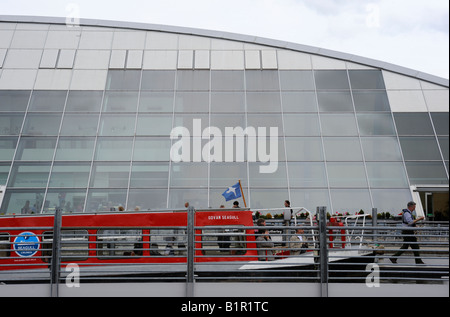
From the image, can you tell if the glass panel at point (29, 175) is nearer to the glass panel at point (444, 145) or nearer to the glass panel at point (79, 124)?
the glass panel at point (79, 124)

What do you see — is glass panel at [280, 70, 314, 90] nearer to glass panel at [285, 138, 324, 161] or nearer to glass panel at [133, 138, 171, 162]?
glass panel at [285, 138, 324, 161]

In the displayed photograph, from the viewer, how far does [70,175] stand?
1992 cm

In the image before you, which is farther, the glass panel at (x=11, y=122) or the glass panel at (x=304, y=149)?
the glass panel at (x=11, y=122)

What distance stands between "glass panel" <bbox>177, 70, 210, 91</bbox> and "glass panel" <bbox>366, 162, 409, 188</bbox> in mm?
A: 9204

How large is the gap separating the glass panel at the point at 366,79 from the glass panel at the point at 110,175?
12736 mm

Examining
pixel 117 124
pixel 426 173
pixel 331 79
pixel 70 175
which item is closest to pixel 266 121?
pixel 331 79

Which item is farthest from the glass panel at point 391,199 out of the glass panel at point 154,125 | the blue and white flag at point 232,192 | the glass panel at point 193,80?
the glass panel at point 193,80

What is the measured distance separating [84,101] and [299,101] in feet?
35.6

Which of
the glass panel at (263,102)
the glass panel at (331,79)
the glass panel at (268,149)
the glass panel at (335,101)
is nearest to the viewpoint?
the glass panel at (268,149)

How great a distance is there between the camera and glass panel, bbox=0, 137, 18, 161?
67.1 ft

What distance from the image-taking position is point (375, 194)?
64.8 ft

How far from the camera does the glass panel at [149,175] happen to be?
19.8 m

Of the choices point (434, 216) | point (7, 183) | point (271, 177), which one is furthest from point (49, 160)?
point (434, 216)

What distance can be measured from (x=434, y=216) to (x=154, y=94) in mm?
14410
